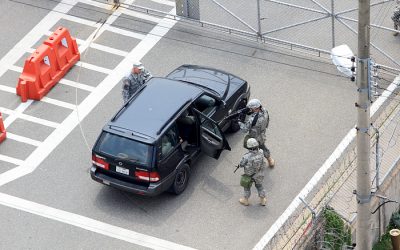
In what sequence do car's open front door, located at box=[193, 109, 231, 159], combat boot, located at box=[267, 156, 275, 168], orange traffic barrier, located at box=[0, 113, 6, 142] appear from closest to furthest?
car's open front door, located at box=[193, 109, 231, 159], combat boot, located at box=[267, 156, 275, 168], orange traffic barrier, located at box=[0, 113, 6, 142]

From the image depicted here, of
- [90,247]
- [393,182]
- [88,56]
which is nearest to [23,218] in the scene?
[90,247]

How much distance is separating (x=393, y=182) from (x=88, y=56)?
310 inches

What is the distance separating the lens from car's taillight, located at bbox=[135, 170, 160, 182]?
2108cm

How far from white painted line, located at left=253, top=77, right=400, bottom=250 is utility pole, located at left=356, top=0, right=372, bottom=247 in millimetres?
1968

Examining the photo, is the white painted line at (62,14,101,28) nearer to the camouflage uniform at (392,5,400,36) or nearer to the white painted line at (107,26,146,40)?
the white painted line at (107,26,146,40)

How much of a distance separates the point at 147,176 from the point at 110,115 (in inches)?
134

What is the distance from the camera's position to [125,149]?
21.2m

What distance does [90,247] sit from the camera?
2106 cm

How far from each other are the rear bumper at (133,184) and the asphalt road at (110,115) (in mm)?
588

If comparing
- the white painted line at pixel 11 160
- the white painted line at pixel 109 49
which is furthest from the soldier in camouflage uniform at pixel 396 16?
the white painted line at pixel 11 160

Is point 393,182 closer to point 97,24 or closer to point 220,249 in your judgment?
point 220,249

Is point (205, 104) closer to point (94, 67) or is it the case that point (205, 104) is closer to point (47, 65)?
point (94, 67)

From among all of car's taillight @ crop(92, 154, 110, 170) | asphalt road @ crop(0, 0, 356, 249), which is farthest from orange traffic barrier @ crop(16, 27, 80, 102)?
car's taillight @ crop(92, 154, 110, 170)

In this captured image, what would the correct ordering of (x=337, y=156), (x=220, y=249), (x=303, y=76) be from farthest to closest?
(x=303, y=76), (x=337, y=156), (x=220, y=249)
